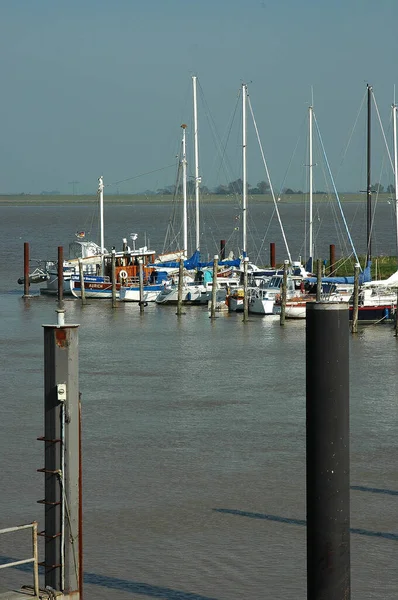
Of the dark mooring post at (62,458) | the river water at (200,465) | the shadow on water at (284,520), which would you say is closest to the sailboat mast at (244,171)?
the river water at (200,465)

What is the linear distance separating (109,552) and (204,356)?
19.9 metres

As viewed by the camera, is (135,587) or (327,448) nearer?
(327,448)

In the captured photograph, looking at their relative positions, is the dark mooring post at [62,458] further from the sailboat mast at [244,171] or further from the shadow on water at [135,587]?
the sailboat mast at [244,171]

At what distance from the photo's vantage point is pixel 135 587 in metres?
13.5

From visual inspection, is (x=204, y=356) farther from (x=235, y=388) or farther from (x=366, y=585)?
(x=366, y=585)

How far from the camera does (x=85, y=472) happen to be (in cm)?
1884

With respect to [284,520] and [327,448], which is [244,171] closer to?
[284,520]

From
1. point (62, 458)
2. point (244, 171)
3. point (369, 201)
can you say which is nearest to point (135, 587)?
point (62, 458)

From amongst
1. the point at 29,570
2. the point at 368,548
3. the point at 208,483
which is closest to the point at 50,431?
the point at 29,570

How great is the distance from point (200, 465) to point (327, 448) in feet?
36.7

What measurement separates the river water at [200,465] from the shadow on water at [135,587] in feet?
0.08

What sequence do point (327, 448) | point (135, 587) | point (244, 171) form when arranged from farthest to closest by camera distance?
point (244, 171), point (135, 587), point (327, 448)

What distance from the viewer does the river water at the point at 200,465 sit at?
1408 cm

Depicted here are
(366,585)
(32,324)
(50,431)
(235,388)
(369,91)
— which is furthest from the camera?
(369,91)
